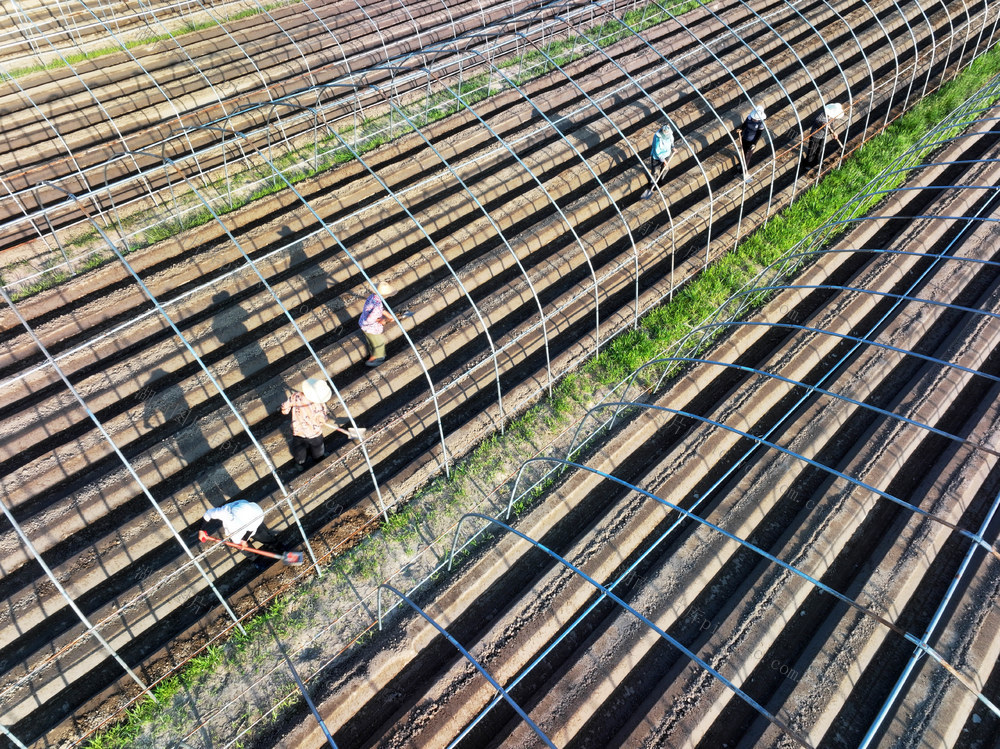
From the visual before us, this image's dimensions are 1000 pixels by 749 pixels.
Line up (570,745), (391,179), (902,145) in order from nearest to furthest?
1. (570,745)
2. (391,179)
3. (902,145)

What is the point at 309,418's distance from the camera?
742cm

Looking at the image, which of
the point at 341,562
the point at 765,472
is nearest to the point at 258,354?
the point at 341,562

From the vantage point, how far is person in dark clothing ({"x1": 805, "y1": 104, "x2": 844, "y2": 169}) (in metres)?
11.9

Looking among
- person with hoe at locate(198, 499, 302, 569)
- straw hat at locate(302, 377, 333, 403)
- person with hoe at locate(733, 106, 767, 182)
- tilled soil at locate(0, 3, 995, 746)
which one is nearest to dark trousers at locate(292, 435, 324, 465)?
tilled soil at locate(0, 3, 995, 746)

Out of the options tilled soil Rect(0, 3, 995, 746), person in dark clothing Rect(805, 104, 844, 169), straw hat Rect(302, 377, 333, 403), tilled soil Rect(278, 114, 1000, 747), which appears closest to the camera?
tilled soil Rect(278, 114, 1000, 747)

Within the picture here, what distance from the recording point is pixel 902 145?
1319 cm

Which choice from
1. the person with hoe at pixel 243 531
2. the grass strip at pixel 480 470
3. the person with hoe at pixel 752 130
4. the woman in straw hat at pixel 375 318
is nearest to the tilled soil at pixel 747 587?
the grass strip at pixel 480 470

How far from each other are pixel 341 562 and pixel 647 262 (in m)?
7.72

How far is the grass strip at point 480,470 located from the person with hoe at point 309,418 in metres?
1.52

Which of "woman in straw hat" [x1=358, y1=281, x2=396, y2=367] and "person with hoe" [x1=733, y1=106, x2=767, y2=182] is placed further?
"person with hoe" [x1=733, y1=106, x2=767, y2=182]

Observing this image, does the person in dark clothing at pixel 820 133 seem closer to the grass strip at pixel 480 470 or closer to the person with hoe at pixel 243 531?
the grass strip at pixel 480 470

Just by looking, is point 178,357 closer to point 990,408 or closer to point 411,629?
point 411,629

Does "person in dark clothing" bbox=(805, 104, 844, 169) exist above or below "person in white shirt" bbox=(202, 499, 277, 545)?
above

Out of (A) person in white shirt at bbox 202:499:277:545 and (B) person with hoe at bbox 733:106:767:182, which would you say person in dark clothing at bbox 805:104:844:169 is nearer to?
(B) person with hoe at bbox 733:106:767:182
